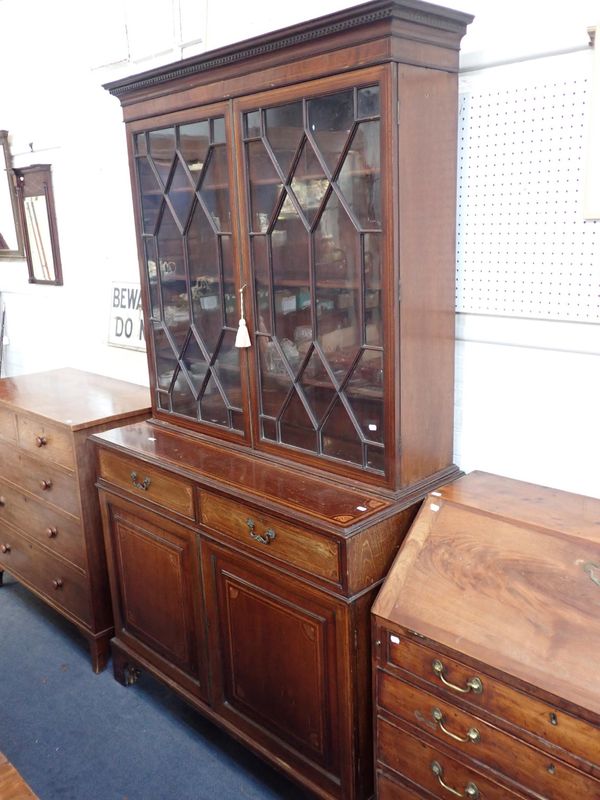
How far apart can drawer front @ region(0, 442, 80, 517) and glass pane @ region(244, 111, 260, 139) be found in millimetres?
1434

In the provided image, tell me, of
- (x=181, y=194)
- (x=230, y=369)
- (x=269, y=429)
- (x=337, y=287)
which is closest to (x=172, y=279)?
(x=181, y=194)

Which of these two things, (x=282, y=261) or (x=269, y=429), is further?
(x=269, y=429)

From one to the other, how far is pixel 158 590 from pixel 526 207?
5.54 ft

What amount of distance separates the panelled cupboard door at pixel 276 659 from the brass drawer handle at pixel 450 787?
0.31m

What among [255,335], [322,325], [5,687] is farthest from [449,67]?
[5,687]

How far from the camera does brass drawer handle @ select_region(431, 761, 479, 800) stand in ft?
4.96

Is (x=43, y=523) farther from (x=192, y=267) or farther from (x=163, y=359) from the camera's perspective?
(x=192, y=267)

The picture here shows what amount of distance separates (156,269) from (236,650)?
129 centimetres

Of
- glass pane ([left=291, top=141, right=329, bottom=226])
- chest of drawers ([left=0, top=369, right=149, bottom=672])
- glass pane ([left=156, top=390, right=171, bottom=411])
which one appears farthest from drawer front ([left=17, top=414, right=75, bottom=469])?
glass pane ([left=291, top=141, right=329, bottom=226])

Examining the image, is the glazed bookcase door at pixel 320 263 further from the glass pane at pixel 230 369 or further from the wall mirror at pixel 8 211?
the wall mirror at pixel 8 211

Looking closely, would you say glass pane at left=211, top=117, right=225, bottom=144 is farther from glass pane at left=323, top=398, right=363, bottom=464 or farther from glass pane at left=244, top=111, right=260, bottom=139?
glass pane at left=323, top=398, right=363, bottom=464

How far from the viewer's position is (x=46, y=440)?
8.96ft

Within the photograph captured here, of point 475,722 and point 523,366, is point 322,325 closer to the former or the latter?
point 523,366

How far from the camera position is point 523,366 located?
1903 mm
